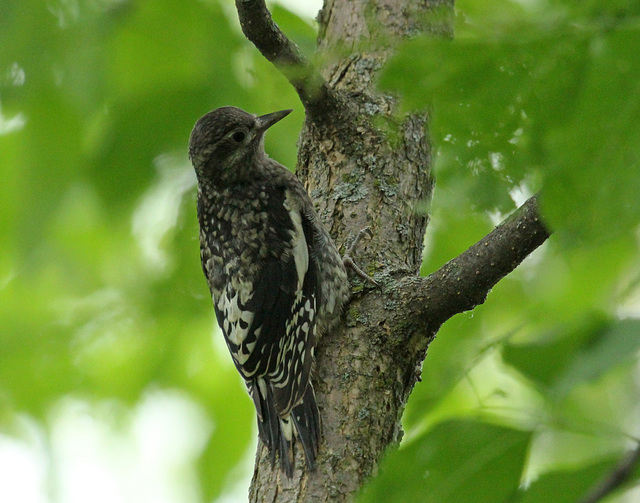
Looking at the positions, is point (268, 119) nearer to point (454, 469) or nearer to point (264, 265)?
point (264, 265)

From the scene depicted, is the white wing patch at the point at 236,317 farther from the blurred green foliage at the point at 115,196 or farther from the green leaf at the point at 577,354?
the green leaf at the point at 577,354

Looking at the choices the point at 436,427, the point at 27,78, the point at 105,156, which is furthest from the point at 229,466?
the point at 436,427

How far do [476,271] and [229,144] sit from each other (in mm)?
1535

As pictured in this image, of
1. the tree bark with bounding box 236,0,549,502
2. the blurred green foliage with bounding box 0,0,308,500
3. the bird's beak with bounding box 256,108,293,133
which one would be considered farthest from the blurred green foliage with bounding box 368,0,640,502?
the bird's beak with bounding box 256,108,293,133

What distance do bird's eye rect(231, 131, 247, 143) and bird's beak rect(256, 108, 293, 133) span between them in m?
0.13

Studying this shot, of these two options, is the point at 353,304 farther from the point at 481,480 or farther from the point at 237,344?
the point at 481,480

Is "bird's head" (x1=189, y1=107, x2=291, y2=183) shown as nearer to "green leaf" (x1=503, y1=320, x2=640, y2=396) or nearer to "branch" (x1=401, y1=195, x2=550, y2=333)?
"branch" (x1=401, y1=195, x2=550, y2=333)

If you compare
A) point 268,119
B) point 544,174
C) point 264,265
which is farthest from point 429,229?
point 544,174

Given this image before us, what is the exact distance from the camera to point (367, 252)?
8.48 ft

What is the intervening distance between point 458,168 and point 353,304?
5.81 ft

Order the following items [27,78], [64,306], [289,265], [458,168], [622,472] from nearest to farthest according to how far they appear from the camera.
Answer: [622,472] → [458,168] → [27,78] → [289,265] → [64,306]

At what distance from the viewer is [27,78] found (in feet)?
5.50

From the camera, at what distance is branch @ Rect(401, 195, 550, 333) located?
78.0 inches

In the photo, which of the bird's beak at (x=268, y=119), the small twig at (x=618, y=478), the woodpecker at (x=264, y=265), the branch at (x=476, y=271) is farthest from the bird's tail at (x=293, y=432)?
the small twig at (x=618, y=478)
